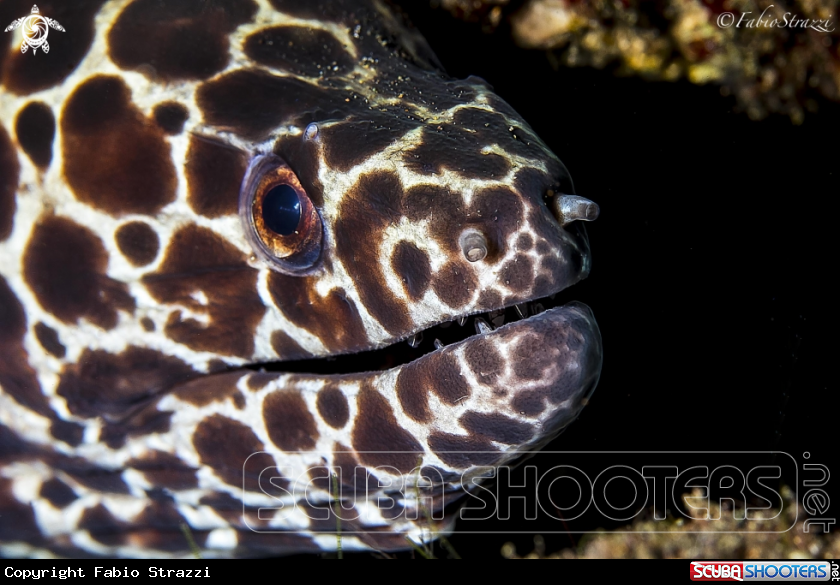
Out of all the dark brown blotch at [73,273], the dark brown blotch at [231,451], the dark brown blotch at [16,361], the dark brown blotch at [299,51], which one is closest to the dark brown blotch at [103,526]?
the dark brown blotch at [16,361]

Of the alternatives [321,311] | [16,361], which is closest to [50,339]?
[16,361]

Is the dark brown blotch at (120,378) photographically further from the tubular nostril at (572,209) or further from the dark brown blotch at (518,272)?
the tubular nostril at (572,209)

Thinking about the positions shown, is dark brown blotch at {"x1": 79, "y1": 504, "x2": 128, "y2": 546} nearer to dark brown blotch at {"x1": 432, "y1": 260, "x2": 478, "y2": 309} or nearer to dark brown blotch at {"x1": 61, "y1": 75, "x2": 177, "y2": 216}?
dark brown blotch at {"x1": 61, "y1": 75, "x2": 177, "y2": 216}

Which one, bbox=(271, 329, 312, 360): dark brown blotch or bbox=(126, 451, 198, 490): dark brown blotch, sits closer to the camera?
bbox=(271, 329, 312, 360): dark brown blotch

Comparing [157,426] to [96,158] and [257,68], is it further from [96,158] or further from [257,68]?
[257,68]

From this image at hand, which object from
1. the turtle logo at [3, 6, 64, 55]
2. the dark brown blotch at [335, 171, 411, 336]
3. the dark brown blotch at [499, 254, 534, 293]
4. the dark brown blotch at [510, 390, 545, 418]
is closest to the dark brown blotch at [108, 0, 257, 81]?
the turtle logo at [3, 6, 64, 55]
